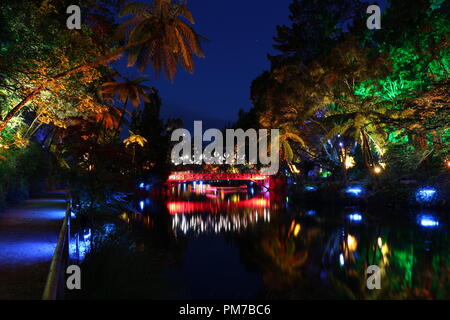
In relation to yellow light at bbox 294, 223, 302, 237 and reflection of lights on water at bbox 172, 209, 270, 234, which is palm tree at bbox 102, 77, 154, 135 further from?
yellow light at bbox 294, 223, 302, 237

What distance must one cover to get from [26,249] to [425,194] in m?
24.0

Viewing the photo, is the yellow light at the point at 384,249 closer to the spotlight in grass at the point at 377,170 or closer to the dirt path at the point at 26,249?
the dirt path at the point at 26,249

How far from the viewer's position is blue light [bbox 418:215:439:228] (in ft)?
66.4

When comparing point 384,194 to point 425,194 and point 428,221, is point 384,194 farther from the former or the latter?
point 428,221

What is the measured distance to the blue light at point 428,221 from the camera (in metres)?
20.2

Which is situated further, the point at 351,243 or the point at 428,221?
the point at 428,221

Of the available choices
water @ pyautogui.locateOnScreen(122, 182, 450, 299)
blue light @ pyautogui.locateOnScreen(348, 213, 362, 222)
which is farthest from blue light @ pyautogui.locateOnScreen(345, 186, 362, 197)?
blue light @ pyautogui.locateOnScreen(348, 213, 362, 222)

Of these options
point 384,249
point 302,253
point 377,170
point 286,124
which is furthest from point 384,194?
point 302,253

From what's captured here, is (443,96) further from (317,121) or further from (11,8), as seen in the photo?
(11,8)

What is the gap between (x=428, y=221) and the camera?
70.3ft

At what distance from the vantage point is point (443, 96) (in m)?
19.7

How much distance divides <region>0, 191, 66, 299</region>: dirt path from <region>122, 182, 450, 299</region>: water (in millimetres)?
3747

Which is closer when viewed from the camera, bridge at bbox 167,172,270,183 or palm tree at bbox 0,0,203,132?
palm tree at bbox 0,0,203,132
